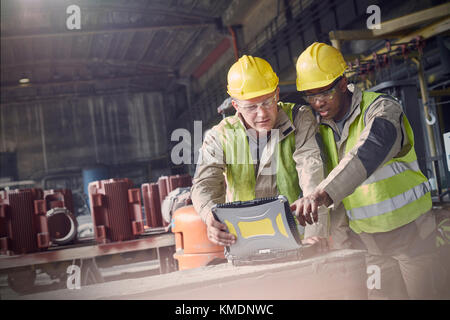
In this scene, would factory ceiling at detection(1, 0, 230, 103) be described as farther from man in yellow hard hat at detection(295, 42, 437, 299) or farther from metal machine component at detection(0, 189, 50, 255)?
man in yellow hard hat at detection(295, 42, 437, 299)

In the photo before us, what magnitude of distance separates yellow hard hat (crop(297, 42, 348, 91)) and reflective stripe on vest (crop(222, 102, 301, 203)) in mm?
157

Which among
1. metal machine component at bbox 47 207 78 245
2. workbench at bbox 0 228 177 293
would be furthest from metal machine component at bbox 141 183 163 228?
metal machine component at bbox 47 207 78 245

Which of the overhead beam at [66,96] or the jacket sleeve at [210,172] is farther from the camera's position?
the overhead beam at [66,96]

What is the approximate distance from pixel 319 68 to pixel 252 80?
0.41m

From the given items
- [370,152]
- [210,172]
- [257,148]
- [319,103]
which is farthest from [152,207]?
[370,152]

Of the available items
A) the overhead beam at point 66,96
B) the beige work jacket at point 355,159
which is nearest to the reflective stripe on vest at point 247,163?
the beige work jacket at point 355,159

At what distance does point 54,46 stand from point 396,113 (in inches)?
621

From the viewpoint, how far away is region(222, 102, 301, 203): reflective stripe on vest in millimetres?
2219

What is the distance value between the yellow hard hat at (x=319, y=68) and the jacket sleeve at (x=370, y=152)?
0.32 m

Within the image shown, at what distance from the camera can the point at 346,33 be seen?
13.5 feet

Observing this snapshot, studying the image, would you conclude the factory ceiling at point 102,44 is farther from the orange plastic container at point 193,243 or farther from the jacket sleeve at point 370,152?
the jacket sleeve at point 370,152

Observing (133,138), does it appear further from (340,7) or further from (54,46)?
(340,7)

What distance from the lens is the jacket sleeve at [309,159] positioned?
200 centimetres

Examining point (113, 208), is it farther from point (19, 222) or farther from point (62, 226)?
point (19, 222)
